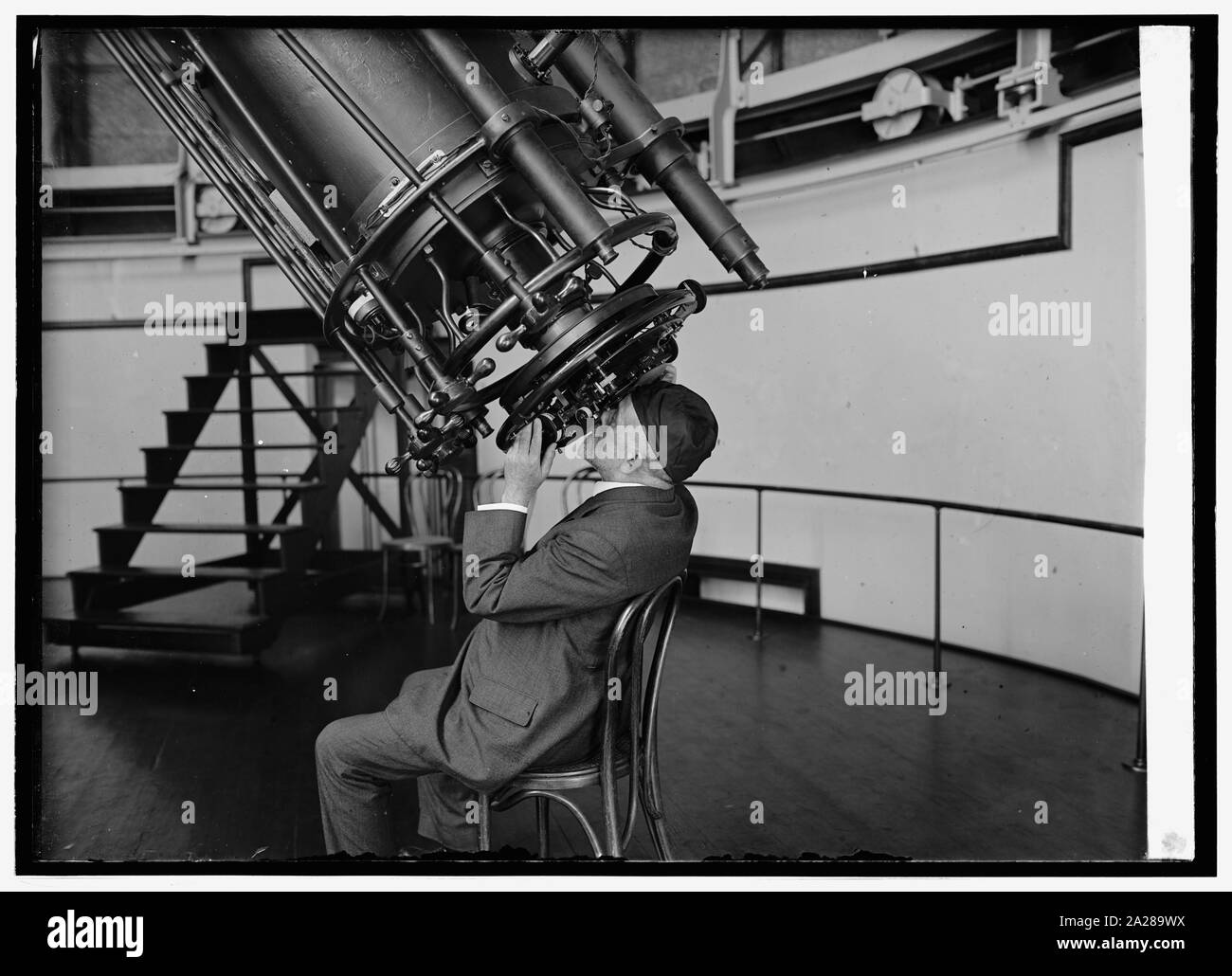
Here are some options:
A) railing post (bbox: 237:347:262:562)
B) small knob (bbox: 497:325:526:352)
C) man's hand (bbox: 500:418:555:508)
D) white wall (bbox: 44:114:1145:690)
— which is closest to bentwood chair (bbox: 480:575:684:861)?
man's hand (bbox: 500:418:555:508)

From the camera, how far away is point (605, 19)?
1700 mm

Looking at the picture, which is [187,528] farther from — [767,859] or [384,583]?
[767,859]

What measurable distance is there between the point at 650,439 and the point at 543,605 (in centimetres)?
31

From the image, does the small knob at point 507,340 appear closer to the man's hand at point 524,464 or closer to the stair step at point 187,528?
the man's hand at point 524,464

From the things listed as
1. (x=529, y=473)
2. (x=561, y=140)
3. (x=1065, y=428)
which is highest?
(x=561, y=140)

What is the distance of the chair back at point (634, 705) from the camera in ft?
4.78

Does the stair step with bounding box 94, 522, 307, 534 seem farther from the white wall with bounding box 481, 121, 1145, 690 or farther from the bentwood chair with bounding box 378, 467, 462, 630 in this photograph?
the white wall with bounding box 481, 121, 1145, 690

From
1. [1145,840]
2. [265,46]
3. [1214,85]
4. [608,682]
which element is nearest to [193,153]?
[265,46]

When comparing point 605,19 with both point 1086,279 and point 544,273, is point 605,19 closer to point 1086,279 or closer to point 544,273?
point 544,273

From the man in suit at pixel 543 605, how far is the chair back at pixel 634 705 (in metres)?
0.04

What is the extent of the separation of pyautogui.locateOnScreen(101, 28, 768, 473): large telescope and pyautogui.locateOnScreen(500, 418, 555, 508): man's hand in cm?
3

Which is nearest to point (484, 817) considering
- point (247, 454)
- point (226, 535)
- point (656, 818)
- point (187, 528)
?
point (656, 818)
